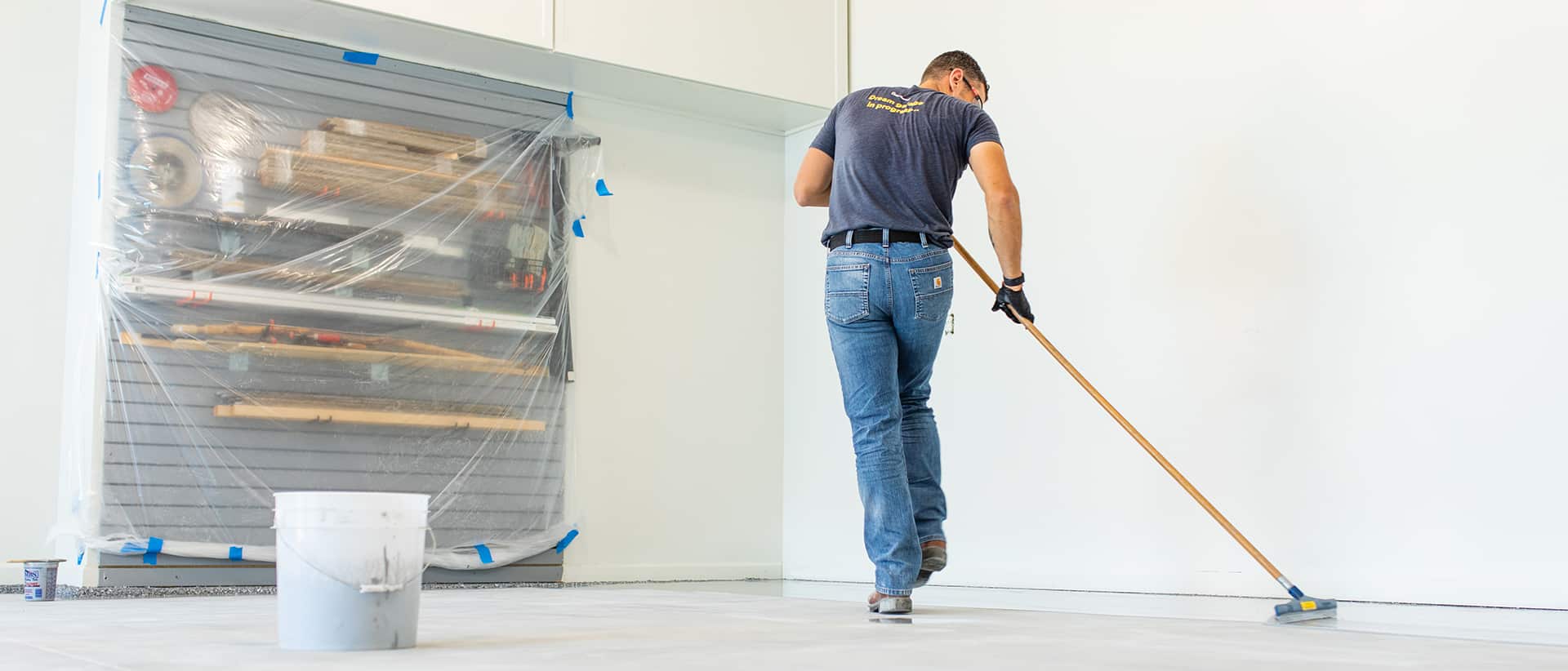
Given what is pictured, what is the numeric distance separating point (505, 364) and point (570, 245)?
1.76ft

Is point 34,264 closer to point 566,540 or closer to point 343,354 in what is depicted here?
point 343,354

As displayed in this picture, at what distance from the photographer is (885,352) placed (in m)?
2.74

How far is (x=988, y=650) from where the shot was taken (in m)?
1.89

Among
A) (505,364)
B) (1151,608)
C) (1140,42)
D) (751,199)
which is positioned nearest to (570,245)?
(505,364)

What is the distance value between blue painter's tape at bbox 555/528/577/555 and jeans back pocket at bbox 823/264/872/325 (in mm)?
2102

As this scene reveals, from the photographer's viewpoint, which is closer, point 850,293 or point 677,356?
point 850,293

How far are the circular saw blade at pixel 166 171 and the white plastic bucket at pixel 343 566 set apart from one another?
98.6 inches

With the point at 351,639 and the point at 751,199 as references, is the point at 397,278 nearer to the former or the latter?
the point at 751,199

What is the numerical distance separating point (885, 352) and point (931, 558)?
465mm

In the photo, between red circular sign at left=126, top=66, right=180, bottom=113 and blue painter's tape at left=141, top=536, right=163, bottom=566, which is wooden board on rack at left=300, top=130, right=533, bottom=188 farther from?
blue painter's tape at left=141, top=536, right=163, bottom=566

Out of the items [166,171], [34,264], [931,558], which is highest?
[166,171]

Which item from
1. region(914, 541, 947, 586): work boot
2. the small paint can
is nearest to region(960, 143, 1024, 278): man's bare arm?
region(914, 541, 947, 586): work boot

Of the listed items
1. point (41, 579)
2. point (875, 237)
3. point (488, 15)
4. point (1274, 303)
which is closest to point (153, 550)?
point (41, 579)

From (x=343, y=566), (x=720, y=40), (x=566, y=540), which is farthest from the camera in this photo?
(x=720, y=40)
